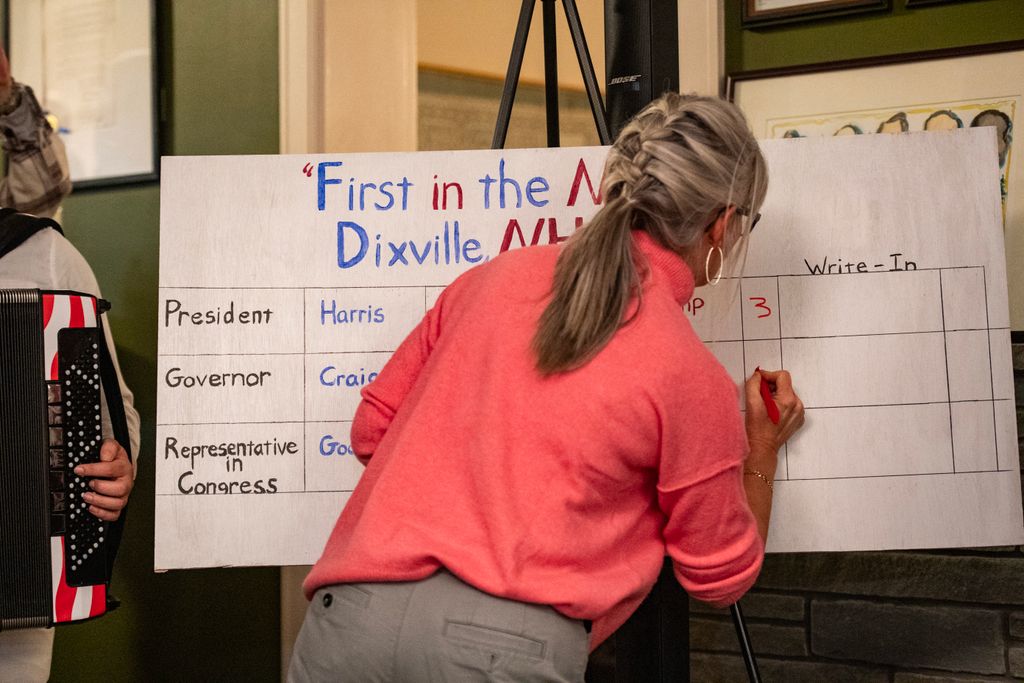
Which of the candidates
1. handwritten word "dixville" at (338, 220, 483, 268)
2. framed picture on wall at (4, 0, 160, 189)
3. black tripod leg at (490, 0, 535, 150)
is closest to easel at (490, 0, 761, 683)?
black tripod leg at (490, 0, 535, 150)

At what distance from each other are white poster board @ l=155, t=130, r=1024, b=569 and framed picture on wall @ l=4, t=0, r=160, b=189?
90 cm

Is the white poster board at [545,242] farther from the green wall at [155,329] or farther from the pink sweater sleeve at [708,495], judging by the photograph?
the green wall at [155,329]

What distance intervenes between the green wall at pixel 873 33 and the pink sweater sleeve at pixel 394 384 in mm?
1147

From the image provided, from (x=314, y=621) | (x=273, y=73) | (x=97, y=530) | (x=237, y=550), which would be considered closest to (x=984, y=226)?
(x=314, y=621)

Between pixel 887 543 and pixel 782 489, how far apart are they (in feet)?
0.55

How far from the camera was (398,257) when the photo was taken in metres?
1.52

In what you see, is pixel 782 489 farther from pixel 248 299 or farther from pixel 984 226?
pixel 248 299

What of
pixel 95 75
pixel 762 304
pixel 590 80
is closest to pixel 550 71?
pixel 590 80

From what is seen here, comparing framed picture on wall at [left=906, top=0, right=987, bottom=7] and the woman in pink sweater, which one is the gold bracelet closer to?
the woman in pink sweater

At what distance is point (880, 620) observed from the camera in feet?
6.17

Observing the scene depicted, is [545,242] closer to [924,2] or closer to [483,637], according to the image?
[483,637]

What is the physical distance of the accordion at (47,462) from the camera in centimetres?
136

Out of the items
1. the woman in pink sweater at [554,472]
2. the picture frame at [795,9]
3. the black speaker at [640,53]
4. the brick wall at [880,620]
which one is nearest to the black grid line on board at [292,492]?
the woman in pink sweater at [554,472]

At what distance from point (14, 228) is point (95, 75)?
3.44ft
